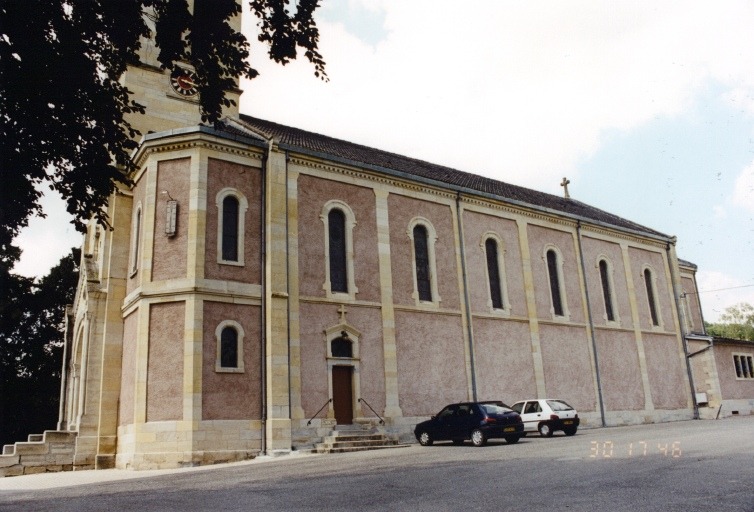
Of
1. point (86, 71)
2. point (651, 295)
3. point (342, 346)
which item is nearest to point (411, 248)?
point (342, 346)

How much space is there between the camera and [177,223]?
20.3 m

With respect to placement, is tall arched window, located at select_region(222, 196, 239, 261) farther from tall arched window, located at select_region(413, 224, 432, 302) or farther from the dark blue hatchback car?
the dark blue hatchback car

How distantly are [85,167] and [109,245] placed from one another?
12210mm

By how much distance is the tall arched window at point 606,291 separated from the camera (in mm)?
32156

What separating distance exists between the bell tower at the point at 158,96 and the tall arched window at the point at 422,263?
9307 mm

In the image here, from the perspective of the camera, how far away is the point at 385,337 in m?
22.9

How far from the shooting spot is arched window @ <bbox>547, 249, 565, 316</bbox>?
29.8 metres

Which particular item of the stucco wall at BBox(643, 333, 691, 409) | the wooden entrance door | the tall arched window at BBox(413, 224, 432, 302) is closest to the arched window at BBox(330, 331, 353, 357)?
the wooden entrance door

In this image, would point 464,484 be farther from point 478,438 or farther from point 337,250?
point 337,250

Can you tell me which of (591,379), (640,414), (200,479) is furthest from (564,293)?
(200,479)

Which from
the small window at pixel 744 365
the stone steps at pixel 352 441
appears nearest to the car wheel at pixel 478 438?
the stone steps at pixel 352 441

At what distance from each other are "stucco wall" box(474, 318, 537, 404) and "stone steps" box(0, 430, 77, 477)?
1506 centimetres

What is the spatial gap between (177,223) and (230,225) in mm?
1716

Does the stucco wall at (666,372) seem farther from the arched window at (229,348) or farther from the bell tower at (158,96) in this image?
the bell tower at (158,96)
